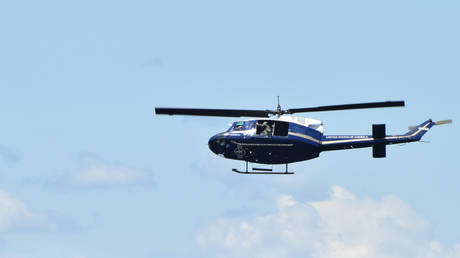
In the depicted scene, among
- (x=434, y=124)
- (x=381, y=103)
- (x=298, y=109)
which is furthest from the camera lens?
(x=434, y=124)

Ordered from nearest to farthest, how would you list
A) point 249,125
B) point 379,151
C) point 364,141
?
point 249,125 < point 364,141 < point 379,151

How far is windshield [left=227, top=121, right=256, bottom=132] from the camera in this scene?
233 feet

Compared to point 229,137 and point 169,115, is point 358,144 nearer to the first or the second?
point 229,137

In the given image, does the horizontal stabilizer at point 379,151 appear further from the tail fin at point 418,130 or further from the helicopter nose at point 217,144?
the helicopter nose at point 217,144

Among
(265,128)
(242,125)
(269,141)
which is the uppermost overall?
(242,125)

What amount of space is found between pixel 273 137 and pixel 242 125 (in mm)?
2909

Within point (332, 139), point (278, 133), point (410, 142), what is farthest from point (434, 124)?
point (278, 133)

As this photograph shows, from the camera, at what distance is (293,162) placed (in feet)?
237

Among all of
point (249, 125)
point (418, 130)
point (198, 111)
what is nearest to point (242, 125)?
point (249, 125)

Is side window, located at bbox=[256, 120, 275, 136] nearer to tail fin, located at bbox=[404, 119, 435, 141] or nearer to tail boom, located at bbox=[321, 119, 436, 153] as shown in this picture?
tail boom, located at bbox=[321, 119, 436, 153]

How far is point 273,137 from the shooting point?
7038 centimetres

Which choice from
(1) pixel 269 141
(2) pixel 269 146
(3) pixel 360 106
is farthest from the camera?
(2) pixel 269 146

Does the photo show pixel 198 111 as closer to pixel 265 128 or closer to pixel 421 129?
pixel 265 128

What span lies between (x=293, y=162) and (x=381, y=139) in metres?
7.96
